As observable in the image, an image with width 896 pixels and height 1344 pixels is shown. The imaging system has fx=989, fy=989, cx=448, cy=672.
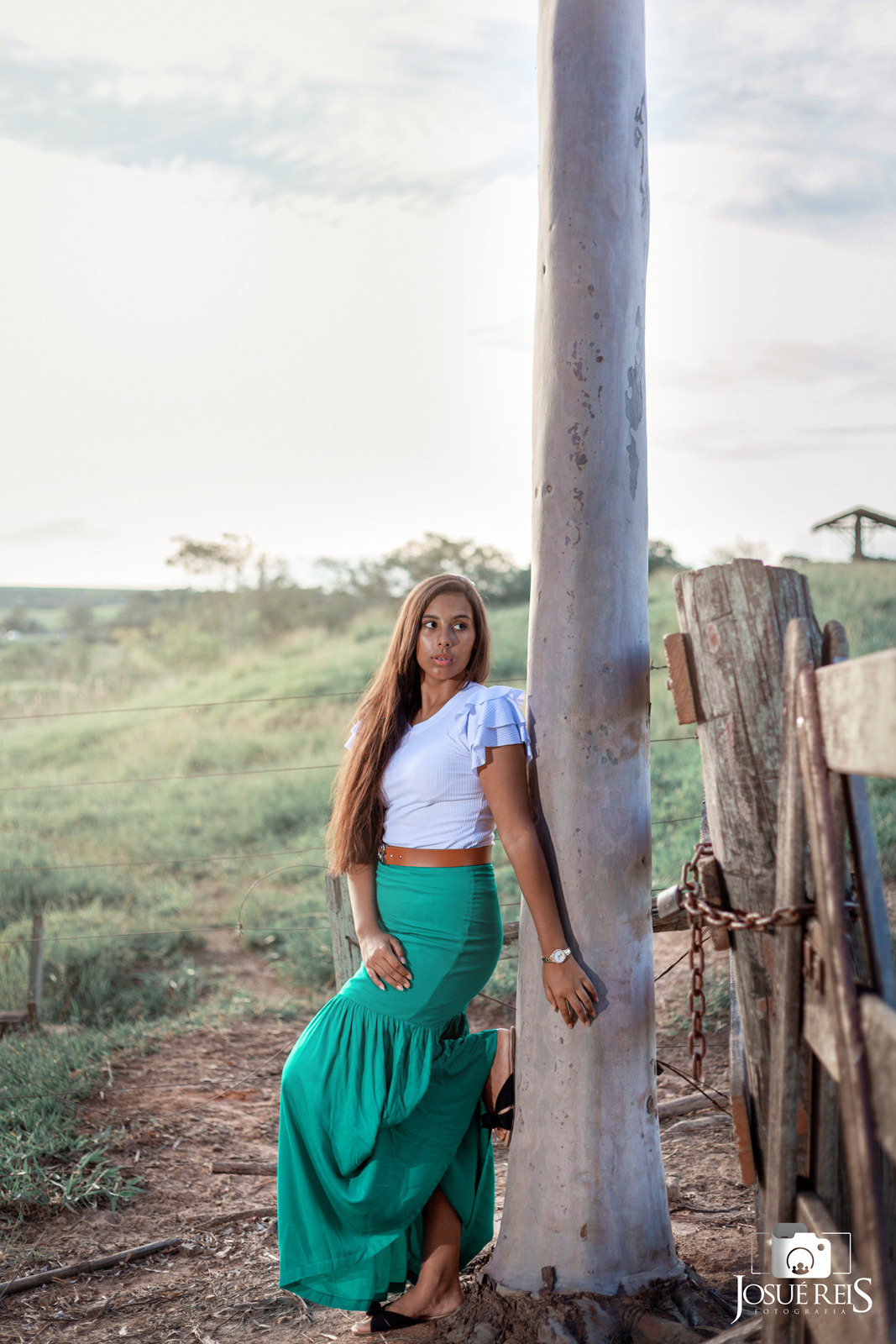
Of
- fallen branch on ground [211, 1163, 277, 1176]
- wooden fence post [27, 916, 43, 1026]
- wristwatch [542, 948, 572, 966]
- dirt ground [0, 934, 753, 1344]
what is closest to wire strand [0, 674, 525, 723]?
wristwatch [542, 948, 572, 966]

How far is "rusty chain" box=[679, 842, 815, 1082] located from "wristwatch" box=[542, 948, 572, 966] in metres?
0.36

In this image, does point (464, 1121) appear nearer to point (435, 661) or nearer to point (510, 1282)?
point (510, 1282)

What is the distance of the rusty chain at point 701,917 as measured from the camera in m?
1.84

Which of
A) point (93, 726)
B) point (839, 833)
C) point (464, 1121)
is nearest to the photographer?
point (839, 833)

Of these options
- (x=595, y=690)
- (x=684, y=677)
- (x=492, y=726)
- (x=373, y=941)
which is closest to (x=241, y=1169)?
(x=373, y=941)

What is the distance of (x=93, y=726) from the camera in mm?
16703

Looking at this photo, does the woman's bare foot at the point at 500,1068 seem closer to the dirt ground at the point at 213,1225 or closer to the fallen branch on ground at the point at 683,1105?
the dirt ground at the point at 213,1225

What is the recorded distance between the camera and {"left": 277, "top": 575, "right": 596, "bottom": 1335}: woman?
2.83 meters

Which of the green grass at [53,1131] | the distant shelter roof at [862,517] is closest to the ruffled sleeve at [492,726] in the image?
the green grass at [53,1131]

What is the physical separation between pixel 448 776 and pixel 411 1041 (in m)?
0.79

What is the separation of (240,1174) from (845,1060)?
11.2 feet

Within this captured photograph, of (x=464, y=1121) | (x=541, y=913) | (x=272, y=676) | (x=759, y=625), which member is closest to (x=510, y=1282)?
(x=464, y=1121)

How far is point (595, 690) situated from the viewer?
2590 millimetres

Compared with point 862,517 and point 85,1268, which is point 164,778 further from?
point 862,517
